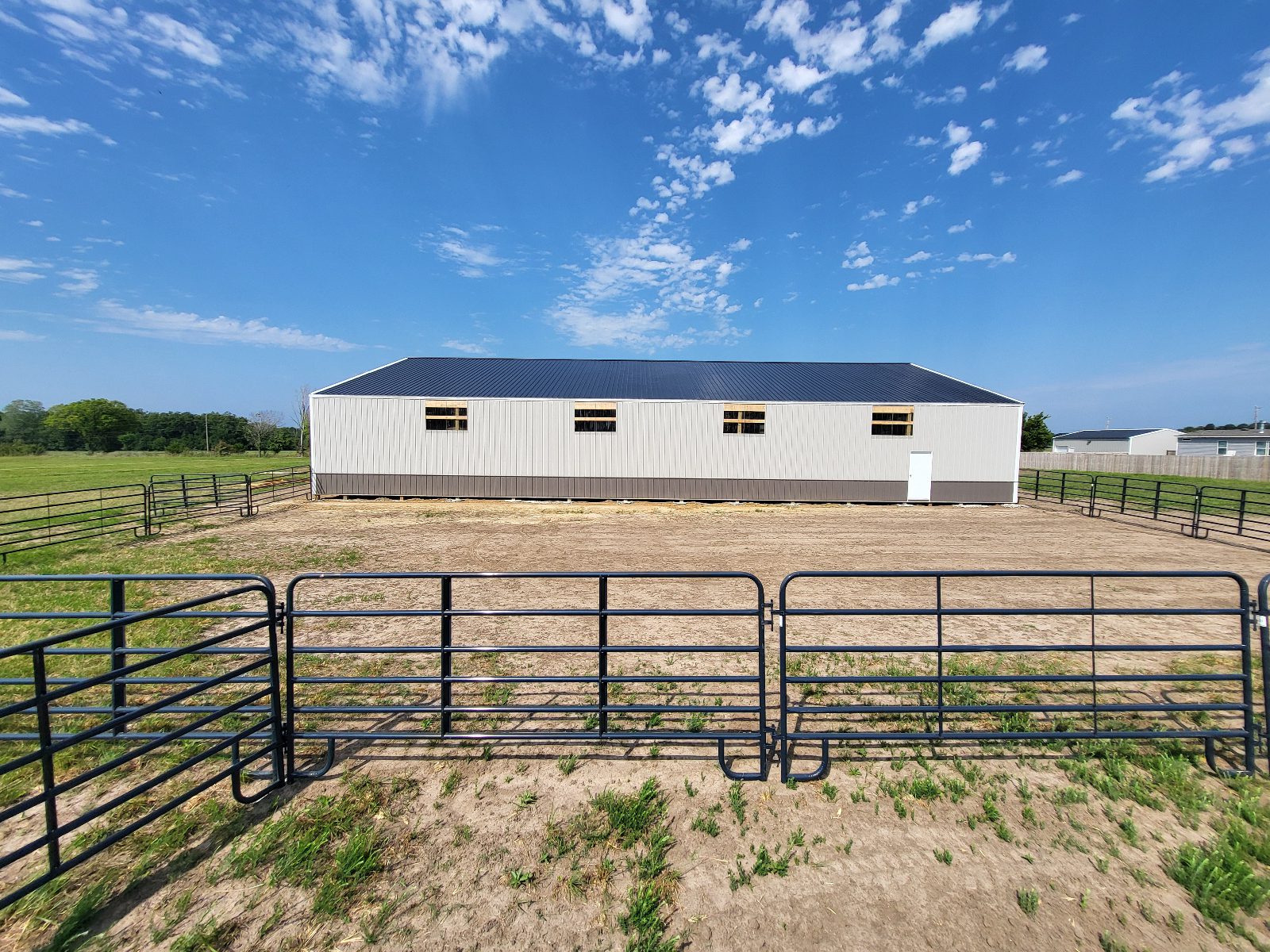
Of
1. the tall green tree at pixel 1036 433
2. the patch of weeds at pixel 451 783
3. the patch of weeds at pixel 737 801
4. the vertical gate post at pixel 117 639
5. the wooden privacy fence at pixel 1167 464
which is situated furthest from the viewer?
the tall green tree at pixel 1036 433

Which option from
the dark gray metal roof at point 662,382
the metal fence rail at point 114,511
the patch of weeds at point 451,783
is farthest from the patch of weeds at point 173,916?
the dark gray metal roof at point 662,382

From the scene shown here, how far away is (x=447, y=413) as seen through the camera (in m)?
22.6

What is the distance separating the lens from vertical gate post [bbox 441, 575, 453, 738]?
3.88 metres

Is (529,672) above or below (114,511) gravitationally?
below

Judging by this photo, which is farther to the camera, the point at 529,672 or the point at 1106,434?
the point at 1106,434

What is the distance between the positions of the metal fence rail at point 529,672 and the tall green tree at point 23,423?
105597 millimetres

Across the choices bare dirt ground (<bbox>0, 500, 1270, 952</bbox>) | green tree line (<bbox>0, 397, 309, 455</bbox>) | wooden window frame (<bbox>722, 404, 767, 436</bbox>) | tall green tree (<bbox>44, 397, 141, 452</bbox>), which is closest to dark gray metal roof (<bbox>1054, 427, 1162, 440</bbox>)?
wooden window frame (<bbox>722, 404, 767, 436</bbox>)

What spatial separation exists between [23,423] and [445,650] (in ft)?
413

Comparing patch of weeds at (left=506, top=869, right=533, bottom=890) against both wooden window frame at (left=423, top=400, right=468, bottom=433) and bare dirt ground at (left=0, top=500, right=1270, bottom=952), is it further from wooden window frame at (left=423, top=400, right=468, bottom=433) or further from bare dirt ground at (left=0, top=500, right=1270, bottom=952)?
wooden window frame at (left=423, top=400, right=468, bottom=433)

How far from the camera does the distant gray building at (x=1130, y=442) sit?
206ft

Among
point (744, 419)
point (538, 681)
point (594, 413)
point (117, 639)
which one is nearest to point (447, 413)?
point (594, 413)

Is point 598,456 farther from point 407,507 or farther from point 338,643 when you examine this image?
point 338,643

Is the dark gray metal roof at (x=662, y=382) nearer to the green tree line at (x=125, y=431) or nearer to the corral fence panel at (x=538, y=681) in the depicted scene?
the corral fence panel at (x=538, y=681)

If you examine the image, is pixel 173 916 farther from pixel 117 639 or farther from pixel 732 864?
pixel 732 864
